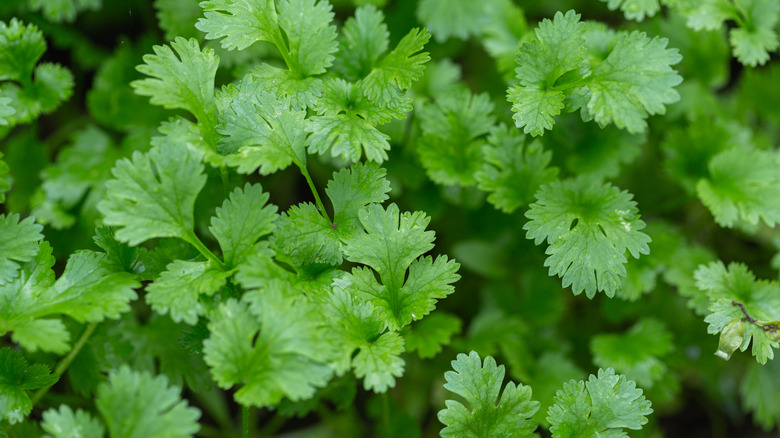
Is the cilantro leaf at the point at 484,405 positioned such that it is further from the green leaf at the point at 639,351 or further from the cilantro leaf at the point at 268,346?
the green leaf at the point at 639,351

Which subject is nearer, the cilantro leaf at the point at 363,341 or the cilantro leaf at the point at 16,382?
the cilantro leaf at the point at 363,341

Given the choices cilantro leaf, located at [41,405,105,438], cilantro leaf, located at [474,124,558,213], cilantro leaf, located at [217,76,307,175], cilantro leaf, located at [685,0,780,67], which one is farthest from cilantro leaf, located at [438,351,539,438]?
cilantro leaf, located at [685,0,780,67]

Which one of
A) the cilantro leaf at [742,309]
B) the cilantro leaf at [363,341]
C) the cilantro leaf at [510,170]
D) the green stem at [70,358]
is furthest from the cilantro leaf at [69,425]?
the cilantro leaf at [742,309]

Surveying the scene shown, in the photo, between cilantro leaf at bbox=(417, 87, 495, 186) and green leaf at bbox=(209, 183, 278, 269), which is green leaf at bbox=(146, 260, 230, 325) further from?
cilantro leaf at bbox=(417, 87, 495, 186)

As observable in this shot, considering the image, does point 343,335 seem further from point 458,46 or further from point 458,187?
point 458,46

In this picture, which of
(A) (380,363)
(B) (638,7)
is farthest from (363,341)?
(B) (638,7)

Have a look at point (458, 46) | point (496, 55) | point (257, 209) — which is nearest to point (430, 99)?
point (496, 55)

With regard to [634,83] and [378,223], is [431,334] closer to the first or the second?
[378,223]
